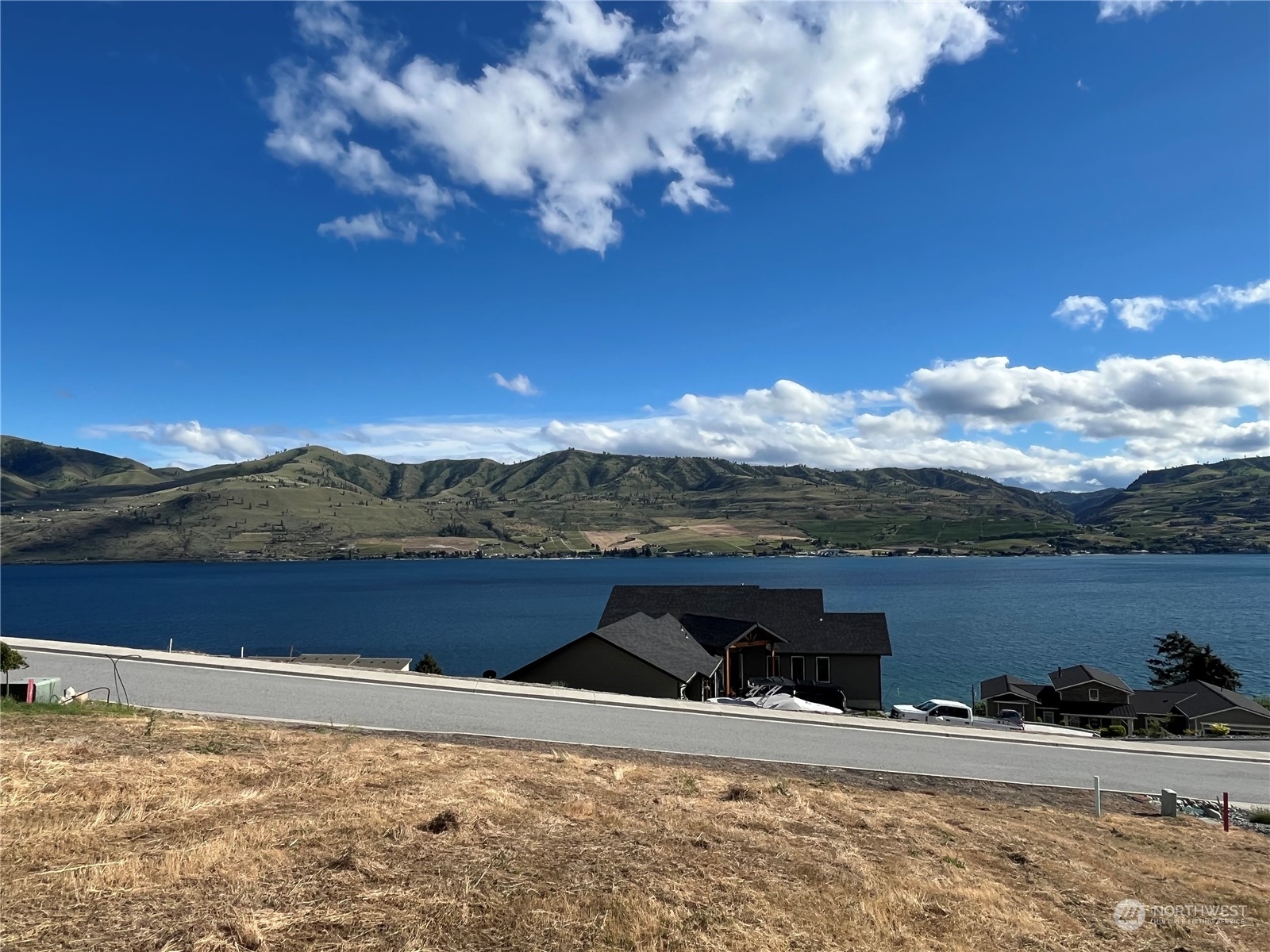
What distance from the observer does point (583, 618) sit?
106 meters

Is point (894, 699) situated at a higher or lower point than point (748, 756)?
lower

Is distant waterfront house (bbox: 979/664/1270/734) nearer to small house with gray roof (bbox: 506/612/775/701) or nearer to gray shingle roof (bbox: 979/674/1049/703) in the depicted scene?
gray shingle roof (bbox: 979/674/1049/703)

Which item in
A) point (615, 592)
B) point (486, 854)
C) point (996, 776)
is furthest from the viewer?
point (615, 592)

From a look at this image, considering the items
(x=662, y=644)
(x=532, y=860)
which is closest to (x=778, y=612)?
(x=662, y=644)

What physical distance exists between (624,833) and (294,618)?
115 m

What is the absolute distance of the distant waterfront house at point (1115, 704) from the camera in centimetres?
4303

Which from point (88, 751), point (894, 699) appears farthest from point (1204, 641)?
point (88, 751)

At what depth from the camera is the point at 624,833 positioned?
9633 millimetres

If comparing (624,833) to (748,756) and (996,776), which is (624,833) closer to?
(748,756)

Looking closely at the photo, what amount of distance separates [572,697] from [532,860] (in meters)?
15.2

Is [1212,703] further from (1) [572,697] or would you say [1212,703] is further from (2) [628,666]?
(1) [572,697]

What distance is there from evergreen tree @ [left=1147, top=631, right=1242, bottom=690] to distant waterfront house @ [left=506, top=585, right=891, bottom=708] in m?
27.4

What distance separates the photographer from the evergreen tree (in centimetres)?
5600

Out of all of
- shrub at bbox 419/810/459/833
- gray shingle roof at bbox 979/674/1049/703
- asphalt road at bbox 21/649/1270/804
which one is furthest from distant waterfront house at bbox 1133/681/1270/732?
shrub at bbox 419/810/459/833
